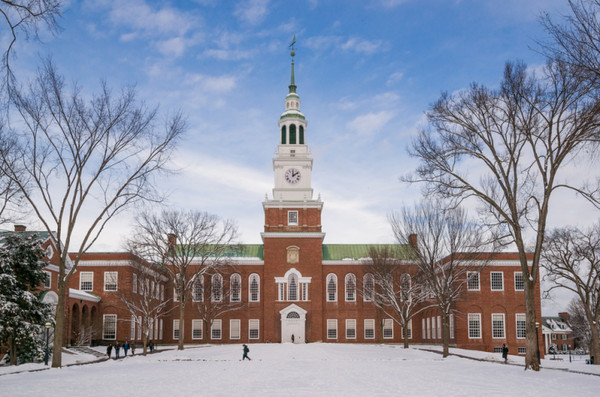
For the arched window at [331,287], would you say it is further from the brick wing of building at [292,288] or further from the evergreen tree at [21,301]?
the evergreen tree at [21,301]

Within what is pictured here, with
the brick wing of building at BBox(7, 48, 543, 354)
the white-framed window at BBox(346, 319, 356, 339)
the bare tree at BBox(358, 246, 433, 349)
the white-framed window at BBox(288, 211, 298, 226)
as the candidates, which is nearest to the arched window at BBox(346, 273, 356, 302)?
the brick wing of building at BBox(7, 48, 543, 354)

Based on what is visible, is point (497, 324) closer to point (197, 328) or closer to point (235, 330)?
point (235, 330)

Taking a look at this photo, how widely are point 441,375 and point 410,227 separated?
1928 cm

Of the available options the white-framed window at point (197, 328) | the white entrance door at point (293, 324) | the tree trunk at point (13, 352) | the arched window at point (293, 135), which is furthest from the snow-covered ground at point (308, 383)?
the arched window at point (293, 135)

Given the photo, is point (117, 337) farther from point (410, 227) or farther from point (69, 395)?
point (69, 395)

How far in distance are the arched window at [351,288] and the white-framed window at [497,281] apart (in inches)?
604

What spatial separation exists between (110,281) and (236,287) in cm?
1385

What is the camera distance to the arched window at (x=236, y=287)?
65562 millimetres

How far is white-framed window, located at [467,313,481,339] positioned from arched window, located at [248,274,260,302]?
2291 centimetres

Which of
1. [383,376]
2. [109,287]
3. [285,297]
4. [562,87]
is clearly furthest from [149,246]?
[562,87]

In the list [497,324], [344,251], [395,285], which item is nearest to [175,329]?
[344,251]

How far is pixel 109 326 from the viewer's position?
5631 cm

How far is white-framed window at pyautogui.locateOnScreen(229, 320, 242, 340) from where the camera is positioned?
6606 cm

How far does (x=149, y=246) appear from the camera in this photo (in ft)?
161
